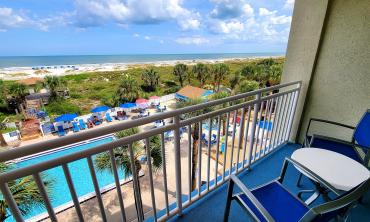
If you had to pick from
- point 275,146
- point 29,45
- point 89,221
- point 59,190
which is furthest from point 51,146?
point 29,45

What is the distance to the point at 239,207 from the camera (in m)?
1.68

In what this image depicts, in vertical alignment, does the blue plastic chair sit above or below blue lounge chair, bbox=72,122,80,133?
above

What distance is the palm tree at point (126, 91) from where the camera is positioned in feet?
75.7

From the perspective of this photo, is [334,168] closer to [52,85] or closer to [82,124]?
[82,124]

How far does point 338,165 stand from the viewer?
1430 mm

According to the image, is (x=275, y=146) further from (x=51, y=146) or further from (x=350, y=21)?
(x=51, y=146)

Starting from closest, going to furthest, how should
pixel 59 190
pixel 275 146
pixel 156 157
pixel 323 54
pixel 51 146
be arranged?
pixel 51 146, pixel 323 54, pixel 275 146, pixel 156 157, pixel 59 190

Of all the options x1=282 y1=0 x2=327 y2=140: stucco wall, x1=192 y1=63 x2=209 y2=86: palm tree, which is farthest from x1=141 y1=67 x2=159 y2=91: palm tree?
x1=282 y1=0 x2=327 y2=140: stucco wall

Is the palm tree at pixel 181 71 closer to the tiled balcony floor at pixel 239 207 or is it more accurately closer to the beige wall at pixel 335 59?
the beige wall at pixel 335 59

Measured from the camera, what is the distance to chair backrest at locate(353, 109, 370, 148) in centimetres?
172

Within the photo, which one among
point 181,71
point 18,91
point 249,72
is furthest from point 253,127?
point 181,71

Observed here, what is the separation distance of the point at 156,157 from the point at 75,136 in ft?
12.8

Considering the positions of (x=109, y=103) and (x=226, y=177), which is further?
(x=109, y=103)

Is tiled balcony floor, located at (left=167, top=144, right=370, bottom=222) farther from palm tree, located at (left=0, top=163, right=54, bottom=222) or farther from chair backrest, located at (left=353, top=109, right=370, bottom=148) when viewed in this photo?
palm tree, located at (left=0, top=163, right=54, bottom=222)
